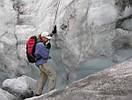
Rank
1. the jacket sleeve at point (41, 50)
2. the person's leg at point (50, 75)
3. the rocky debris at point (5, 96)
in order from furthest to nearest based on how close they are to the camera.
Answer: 1. the person's leg at point (50, 75)
2. the rocky debris at point (5, 96)
3. the jacket sleeve at point (41, 50)

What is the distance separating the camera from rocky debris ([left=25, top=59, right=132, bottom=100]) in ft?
36.7

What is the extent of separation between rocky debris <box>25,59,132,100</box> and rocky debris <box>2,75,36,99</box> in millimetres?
3431

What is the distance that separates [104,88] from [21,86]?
16.5 ft

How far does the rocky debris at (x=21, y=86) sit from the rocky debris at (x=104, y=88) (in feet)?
11.3

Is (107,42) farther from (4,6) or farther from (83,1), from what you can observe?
(4,6)

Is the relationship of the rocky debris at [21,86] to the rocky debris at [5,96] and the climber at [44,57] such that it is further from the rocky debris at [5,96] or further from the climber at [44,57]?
the climber at [44,57]

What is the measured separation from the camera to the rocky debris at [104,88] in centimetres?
1118

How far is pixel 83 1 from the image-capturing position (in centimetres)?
1644

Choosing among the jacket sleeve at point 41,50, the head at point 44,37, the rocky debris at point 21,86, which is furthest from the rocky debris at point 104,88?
the rocky debris at point 21,86

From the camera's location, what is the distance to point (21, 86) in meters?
15.8

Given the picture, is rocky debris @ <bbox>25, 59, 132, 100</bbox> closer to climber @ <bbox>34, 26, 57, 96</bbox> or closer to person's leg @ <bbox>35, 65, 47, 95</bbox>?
climber @ <bbox>34, 26, 57, 96</bbox>

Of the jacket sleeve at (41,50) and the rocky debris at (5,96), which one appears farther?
the rocky debris at (5,96)

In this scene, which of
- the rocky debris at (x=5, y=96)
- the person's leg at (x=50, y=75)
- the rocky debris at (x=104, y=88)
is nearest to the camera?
the rocky debris at (x=104, y=88)

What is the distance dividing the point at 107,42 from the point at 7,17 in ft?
16.6
